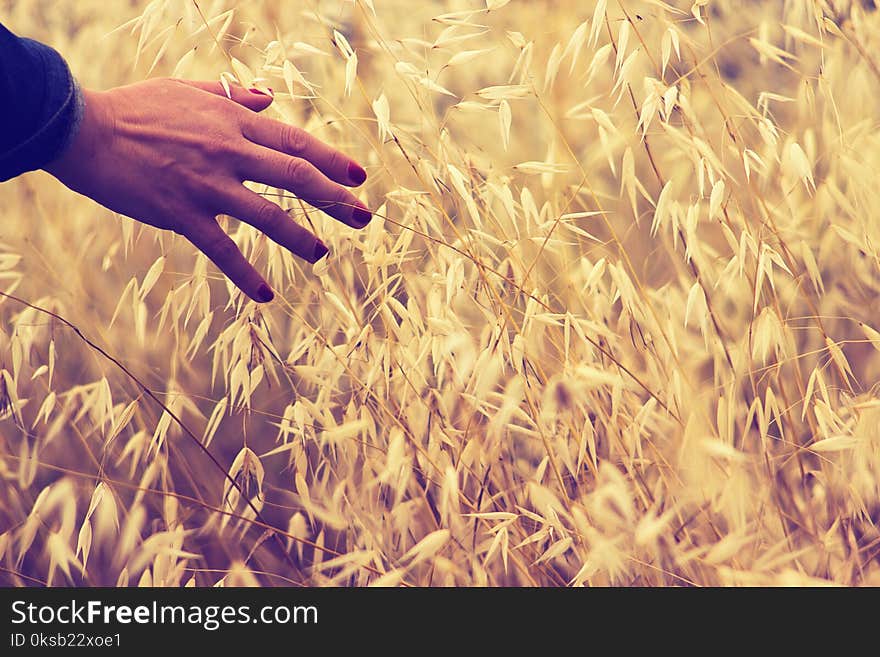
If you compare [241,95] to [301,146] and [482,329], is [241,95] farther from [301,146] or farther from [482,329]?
[482,329]

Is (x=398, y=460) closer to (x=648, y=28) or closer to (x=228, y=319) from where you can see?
(x=228, y=319)

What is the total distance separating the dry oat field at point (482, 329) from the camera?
Result: 2.56ft

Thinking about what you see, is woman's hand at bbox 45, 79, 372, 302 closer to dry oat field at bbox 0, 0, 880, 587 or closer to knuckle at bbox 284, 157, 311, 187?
knuckle at bbox 284, 157, 311, 187

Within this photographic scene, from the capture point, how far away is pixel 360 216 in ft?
2.32

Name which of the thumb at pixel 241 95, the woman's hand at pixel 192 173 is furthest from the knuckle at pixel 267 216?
the thumb at pixel 241 95

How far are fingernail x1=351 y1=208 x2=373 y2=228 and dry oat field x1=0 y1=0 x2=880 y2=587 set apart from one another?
0.07 metres

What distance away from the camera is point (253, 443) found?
3.02 ft

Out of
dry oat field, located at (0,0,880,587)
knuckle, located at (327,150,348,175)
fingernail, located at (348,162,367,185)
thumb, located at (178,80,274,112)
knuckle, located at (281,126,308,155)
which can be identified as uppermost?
thumb, located at (178,80,274,112)

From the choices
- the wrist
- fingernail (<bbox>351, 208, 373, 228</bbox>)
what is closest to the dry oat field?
fingernail (<bbox>351, 208, 373, 228</bbox>)

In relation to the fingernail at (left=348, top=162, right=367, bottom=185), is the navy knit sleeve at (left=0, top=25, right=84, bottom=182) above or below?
above

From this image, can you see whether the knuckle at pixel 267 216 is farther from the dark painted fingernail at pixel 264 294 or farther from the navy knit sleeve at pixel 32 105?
the navy knit sleeve at pixel 32 105

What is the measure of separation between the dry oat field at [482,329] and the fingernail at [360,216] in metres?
0.07

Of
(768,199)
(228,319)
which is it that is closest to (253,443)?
(228,319)

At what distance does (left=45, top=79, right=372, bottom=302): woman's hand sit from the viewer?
2.21ft
